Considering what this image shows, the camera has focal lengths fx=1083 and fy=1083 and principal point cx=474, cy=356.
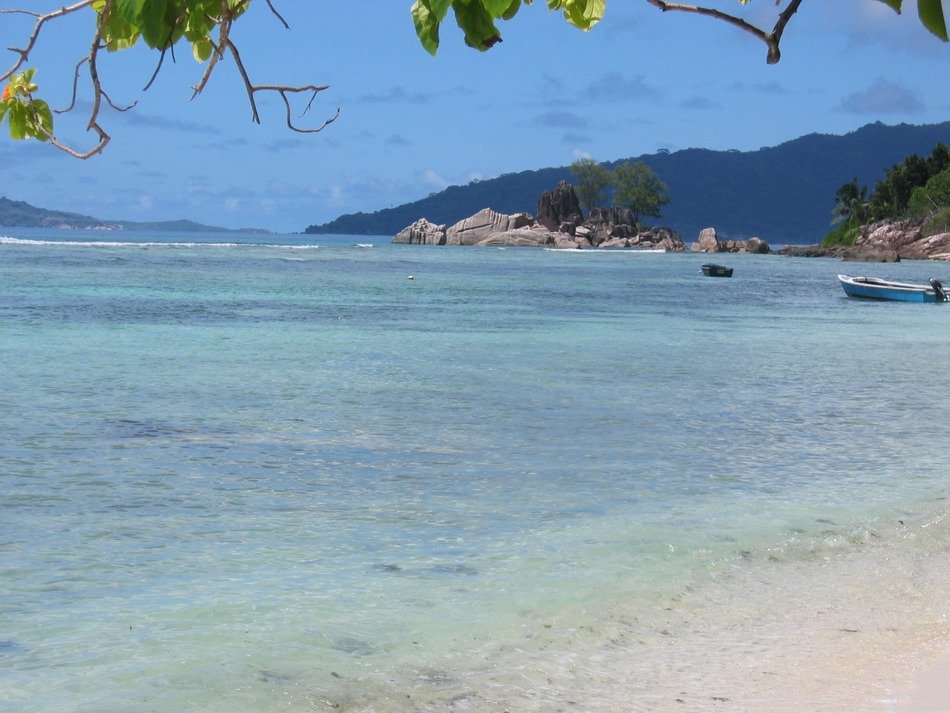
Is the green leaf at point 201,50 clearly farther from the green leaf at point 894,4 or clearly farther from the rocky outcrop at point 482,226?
the rocky outcrop at point 482,226

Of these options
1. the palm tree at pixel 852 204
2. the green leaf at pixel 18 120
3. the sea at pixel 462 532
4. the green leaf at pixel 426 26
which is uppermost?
the palm tree at pixel 852 204

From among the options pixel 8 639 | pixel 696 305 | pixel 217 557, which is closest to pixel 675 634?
Result: pixel 217 557

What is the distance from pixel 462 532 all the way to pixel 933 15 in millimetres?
7131

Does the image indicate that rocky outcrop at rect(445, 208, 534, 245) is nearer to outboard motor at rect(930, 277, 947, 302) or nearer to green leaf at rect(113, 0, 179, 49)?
outboard motor at rect(930, 277, 947, 302)

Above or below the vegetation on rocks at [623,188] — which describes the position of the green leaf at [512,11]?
below

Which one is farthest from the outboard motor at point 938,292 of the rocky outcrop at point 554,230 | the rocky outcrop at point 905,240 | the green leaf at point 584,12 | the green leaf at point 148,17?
the rocky outcrop at point 554,230

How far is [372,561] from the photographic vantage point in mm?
7586

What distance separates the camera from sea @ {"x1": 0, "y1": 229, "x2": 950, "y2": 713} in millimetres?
5727

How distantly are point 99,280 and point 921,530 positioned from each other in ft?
128

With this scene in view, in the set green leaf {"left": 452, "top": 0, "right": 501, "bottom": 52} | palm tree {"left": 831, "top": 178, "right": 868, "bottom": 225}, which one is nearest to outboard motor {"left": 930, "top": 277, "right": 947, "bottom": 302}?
green leaf {"left": 452, "top": 0, "right": 501, "bottom": 52}

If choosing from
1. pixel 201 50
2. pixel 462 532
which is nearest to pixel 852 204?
pixel 462 532

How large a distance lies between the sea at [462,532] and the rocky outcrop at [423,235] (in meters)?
138

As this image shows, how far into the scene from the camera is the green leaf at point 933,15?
1.50 metres

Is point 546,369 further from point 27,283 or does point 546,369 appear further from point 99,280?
point 99,280
